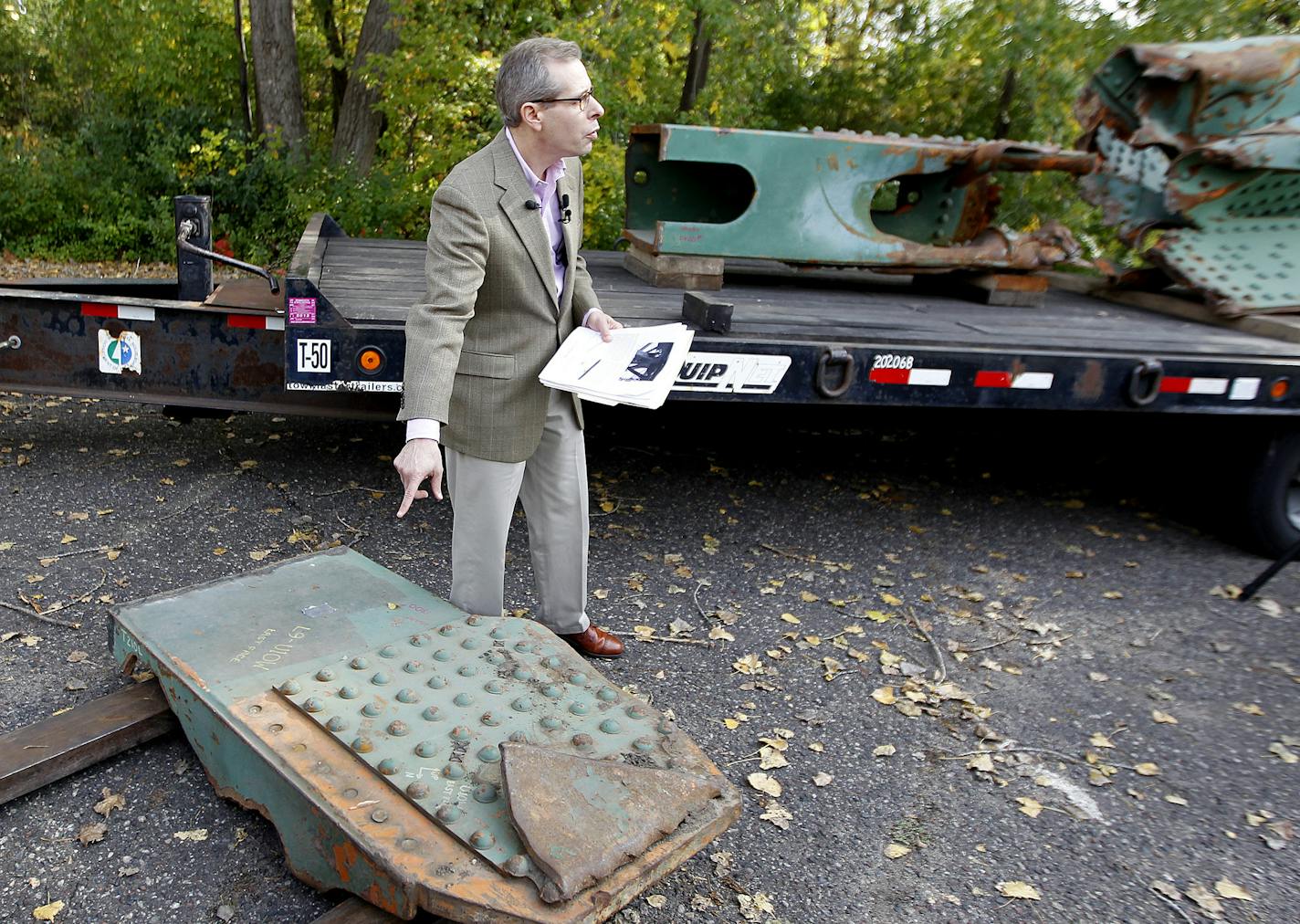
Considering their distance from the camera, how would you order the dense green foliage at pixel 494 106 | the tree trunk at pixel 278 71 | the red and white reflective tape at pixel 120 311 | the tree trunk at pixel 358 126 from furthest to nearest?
the tree trunk at pixel 358 126 < the tree trunk at pixel 278 71 < the dense green foliage at pixel 494 106 < the red and white reflective tape at pixel 120 311

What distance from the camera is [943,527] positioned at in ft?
17.1

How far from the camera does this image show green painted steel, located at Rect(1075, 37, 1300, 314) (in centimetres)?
507

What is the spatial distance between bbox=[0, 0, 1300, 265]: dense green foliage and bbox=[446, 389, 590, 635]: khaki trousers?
556 cm

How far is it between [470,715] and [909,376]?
2.35 meters

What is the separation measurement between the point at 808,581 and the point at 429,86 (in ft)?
23.5

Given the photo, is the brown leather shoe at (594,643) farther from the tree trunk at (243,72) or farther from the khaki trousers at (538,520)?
the tree trunk at (243,72)

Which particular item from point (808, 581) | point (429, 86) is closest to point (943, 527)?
point (808, 581)

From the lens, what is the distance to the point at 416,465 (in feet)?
8.09

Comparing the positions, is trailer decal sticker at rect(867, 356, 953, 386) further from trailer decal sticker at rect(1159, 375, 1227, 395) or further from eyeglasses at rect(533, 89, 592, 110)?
eyeglasses at rect(533, 89, 592, 110)

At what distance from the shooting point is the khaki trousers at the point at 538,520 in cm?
306

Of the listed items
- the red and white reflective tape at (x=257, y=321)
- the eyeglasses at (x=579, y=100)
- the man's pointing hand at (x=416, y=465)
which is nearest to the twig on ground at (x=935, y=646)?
the man's pointing hand at (x=416, y=465)

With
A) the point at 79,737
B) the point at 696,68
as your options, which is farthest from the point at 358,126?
the point at 79,737

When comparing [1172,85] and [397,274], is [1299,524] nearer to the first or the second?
[1172,85]

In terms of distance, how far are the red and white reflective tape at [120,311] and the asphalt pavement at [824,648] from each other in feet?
2.82
